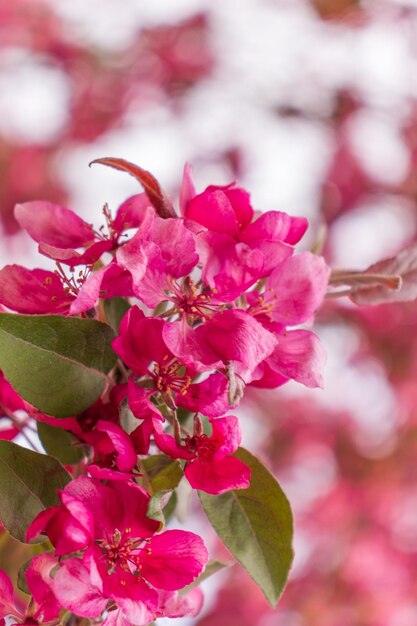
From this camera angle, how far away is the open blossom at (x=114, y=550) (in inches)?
17.7

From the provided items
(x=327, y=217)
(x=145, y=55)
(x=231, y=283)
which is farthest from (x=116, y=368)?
(x=145, y=55)

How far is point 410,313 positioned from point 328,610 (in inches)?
30.4

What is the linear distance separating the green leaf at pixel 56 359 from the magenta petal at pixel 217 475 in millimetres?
78

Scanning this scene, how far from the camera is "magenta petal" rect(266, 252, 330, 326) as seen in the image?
56cm

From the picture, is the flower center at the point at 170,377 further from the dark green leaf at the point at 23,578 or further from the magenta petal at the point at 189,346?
the dark green leaf at the point at 23,578

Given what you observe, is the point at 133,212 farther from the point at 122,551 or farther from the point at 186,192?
the point at 122,551

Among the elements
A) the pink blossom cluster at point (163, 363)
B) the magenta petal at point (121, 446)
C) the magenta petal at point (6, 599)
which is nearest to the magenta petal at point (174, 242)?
the pink blossom cluster at point (163, 363)

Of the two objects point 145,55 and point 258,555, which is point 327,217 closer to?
point 145,55

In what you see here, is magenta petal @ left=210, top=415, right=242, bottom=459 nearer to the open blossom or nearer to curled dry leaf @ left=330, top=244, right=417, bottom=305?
the open blossom

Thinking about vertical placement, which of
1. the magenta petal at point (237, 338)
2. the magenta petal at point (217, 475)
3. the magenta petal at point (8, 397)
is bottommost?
the magenta petal at point (217, 475)

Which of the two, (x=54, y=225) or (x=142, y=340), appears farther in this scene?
(x=54, y=225)

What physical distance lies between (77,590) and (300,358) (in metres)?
0.20

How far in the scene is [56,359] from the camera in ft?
1.70

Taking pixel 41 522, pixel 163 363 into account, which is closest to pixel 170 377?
pixel 163 363
